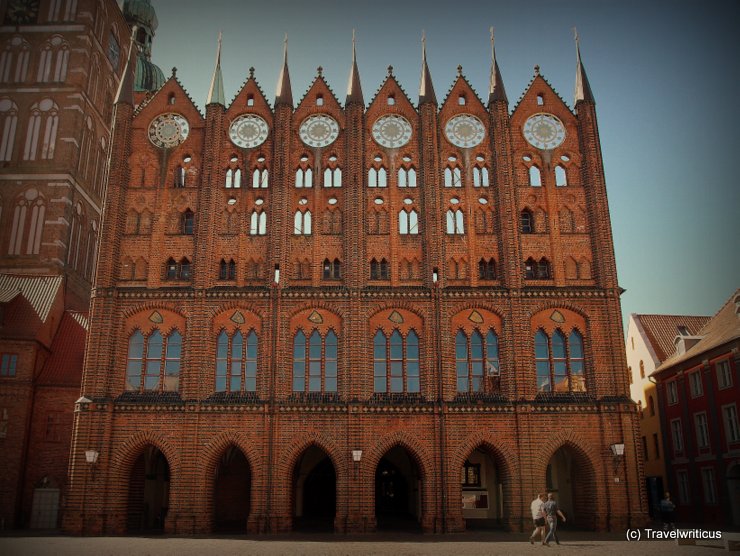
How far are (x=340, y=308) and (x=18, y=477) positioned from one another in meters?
17.7

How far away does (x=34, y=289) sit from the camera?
4053 cm

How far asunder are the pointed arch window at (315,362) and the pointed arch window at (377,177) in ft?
24.1

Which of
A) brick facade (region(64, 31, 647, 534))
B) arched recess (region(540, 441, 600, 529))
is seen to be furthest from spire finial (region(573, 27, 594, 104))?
arched recess (region(540, 441, 600, 529))

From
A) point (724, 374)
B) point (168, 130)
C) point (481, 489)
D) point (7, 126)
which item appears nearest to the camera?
point (481, 489)

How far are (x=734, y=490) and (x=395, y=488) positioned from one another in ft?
54.7

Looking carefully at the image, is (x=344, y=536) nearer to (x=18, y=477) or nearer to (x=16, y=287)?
(x=18, y=477)

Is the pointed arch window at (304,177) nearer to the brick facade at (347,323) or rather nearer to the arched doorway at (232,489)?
the brick facade at (347,323)

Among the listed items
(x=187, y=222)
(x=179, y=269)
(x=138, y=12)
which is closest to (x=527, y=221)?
(x=187, y=222)

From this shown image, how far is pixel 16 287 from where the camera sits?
40094mm

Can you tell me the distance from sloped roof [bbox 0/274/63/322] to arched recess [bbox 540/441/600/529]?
1064 inches

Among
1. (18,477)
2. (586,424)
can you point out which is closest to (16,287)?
(18,477)

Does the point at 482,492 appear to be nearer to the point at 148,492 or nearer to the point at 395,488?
the point at 395,488

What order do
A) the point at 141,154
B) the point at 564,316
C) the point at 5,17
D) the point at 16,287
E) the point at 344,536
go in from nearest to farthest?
the point at 344,536
the point at 564,316
the point at 141,154
the point at 16,287
the point at 5,17

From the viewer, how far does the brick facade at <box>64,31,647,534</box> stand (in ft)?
97.5
